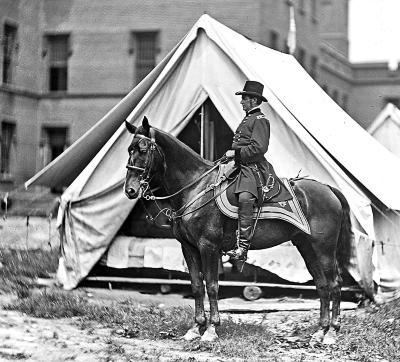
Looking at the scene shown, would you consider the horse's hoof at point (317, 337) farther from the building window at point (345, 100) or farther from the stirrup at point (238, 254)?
the building window at point (345, 100)

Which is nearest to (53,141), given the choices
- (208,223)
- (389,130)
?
(389,130)

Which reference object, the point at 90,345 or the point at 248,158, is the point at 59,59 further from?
the point at 90,345

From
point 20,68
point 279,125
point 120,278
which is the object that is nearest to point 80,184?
point 120,278

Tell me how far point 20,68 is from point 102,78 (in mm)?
3317

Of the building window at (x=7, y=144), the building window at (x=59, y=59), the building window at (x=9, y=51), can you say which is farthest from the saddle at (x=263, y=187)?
the building window at (x=59, y=59)

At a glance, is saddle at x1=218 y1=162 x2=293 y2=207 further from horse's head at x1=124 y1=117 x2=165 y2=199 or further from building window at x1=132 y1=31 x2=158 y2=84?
building window at x1=132 y1=31 x2=158 y2=84

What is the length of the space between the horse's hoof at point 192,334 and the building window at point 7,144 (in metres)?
21.9

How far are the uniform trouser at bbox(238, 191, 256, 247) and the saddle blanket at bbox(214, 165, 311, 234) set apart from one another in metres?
0.12

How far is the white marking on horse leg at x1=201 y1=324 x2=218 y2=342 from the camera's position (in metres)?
8.48

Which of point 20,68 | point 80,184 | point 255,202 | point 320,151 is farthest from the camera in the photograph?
point 20,68

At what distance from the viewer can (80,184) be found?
12.1 meters

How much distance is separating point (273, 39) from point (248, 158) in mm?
24173

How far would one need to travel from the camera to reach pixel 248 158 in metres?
8.73

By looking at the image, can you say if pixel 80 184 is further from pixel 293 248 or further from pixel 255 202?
pixel 255 202
